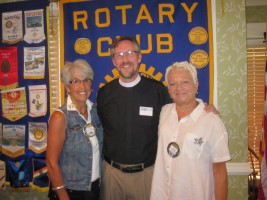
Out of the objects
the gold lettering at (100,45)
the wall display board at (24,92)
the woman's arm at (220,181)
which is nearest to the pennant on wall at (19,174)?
the wall display board at (24,92)

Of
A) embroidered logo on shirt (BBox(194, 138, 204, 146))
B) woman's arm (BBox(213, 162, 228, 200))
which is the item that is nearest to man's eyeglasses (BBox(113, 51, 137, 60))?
embroidered logo on shirt (BBox(194, 138, 204, 146))

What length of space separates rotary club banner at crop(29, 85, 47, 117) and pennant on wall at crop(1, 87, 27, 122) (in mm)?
82

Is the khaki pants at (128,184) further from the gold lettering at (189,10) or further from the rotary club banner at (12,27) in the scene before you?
the rotary club banner at (12,27)

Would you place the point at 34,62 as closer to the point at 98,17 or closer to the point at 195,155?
the point at 98,17

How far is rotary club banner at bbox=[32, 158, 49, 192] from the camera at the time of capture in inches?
93.2

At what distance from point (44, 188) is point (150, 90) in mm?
1551

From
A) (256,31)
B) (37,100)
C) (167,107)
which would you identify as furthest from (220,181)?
(256,31)

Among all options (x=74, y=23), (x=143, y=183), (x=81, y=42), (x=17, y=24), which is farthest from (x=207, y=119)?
(x=17, y=24)

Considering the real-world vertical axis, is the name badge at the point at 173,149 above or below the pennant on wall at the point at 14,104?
below

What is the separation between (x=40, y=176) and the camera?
93.8 inches

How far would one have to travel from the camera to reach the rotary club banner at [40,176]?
93.2 inches

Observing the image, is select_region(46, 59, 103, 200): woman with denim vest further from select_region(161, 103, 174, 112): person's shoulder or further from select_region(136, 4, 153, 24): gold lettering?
select_region(136, 4, 153, 24): gold lettering

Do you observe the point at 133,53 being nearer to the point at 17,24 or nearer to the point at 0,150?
the point at 17,24

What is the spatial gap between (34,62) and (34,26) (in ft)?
1.15
